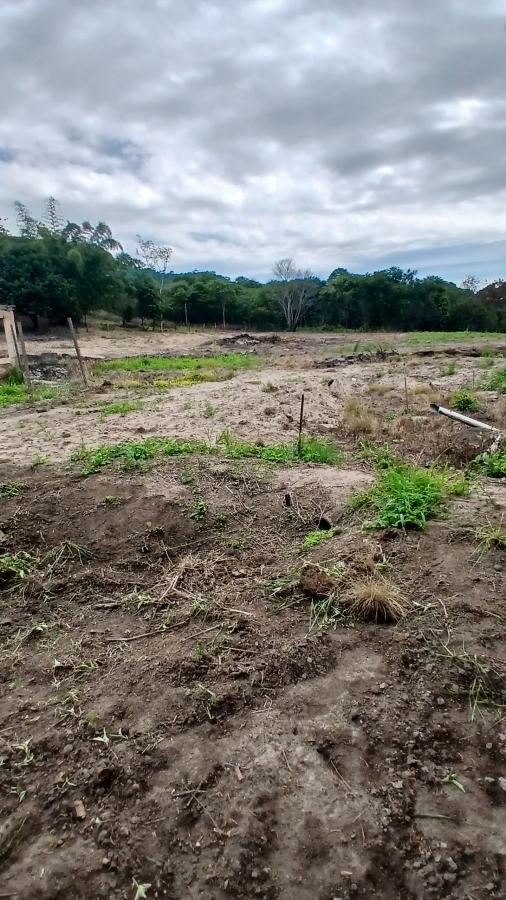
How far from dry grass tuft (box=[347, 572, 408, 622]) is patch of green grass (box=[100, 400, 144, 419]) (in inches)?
253

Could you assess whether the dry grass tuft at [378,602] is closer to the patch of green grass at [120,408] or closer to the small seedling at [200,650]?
the small seedling at [200,650]

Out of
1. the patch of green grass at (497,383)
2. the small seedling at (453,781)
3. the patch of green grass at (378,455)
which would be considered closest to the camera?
the small seedling at (453,781)

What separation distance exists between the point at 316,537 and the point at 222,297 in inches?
1641

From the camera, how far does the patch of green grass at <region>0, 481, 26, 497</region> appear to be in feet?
14.1

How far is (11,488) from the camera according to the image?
4.38 m

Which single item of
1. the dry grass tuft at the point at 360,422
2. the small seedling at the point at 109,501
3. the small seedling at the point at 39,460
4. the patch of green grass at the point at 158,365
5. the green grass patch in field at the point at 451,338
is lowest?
the dry grass tuft at the point at 360,422

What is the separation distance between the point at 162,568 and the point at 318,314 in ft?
145

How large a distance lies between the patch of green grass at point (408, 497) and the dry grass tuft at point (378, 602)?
73 cm

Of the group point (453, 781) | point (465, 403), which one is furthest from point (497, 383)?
point (453, 781)

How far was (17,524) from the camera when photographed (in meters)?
3.73

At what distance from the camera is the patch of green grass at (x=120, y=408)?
8375 mm

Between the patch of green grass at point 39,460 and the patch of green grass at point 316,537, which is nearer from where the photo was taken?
the patch of green grass at point 316,537

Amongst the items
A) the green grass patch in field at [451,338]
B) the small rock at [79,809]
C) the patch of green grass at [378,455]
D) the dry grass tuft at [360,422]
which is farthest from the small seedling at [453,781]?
the green grass patch in field at [451,338]

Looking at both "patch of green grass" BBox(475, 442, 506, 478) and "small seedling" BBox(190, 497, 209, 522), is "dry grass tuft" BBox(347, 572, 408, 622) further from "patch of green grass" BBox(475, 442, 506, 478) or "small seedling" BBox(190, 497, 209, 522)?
"patch of green grass" BBox(475, 442, 506, 478)
